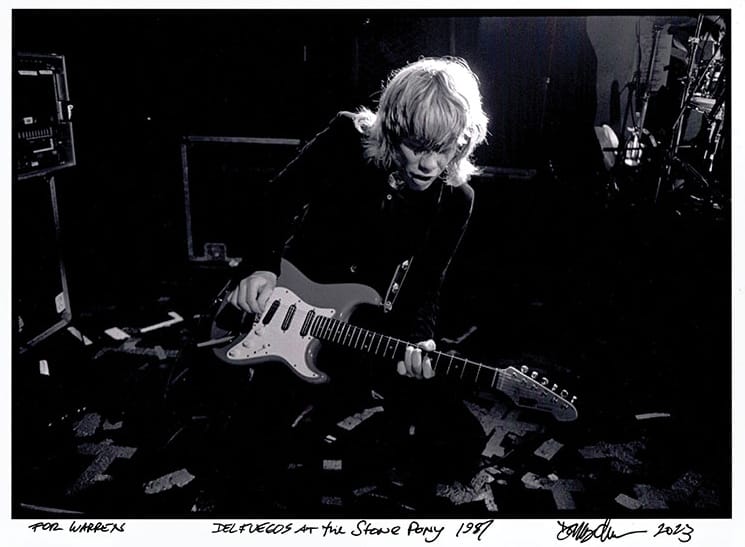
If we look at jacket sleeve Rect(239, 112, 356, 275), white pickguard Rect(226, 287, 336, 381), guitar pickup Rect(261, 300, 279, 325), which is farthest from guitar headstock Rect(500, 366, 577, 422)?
jacket sleeve Rect(239, 112, 356, 275)

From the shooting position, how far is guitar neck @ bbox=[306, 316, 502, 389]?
1827 millimetres

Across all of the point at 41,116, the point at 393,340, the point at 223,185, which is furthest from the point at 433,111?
the point at 223,185

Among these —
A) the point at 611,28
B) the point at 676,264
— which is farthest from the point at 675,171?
the point at 611,28

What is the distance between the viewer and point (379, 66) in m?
3.12

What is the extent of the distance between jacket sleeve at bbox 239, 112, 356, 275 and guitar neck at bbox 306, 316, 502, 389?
0.35m

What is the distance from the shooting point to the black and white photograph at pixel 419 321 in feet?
6.04

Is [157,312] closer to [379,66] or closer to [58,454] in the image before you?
[58,454]

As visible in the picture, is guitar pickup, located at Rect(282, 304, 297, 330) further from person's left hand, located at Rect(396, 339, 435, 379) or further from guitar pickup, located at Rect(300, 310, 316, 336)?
person's left hand, located at Rect(396, 339, 435, 379)

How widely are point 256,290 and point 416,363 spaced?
621 millimetres

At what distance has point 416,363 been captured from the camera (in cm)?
192
